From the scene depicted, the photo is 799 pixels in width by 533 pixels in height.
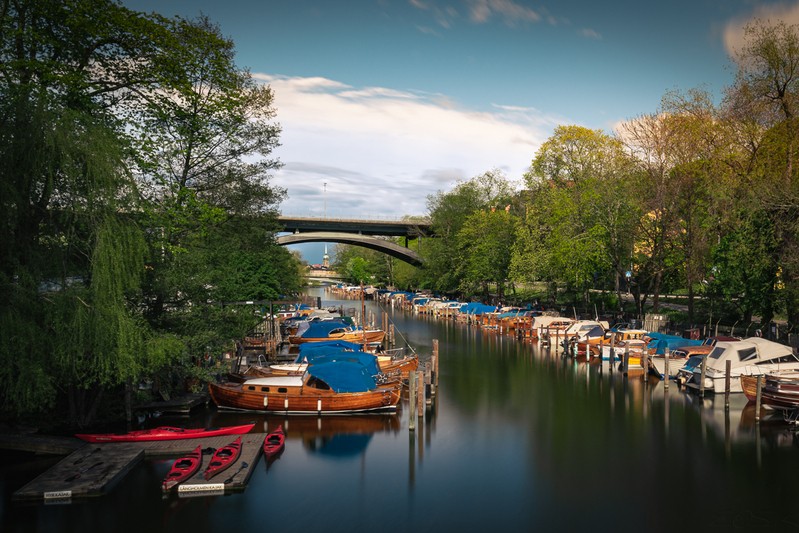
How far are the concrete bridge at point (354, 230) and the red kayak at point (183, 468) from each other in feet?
265

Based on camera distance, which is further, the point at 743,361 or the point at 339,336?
the point at 339,336

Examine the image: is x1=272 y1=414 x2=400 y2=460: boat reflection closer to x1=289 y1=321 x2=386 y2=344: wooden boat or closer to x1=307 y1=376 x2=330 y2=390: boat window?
x1=307 y1=376 x2=330 y2=390: boat window

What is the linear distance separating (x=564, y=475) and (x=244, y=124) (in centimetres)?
2402

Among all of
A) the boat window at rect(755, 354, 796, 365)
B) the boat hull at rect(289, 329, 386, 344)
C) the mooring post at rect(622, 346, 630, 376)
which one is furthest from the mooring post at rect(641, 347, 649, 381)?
the boat hull at rect(289, 329, 386, 344)

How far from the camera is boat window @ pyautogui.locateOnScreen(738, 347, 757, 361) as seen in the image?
29.5 m

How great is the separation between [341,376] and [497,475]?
8.76 meters

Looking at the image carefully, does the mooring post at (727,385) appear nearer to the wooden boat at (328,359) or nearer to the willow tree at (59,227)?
the wooden boat at (328,359)

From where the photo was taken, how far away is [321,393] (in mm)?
26703

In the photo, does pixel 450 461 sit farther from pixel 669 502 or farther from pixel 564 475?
pixel 669 502

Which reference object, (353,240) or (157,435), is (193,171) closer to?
(157,435)

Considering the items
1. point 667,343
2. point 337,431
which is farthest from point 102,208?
point 667,343

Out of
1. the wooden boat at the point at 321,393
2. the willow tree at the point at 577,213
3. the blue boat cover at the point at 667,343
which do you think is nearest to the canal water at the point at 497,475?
the wooden boat at the point at 321,393

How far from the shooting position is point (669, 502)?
18.3 meters

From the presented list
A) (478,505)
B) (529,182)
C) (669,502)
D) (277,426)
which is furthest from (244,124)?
(529,182)
